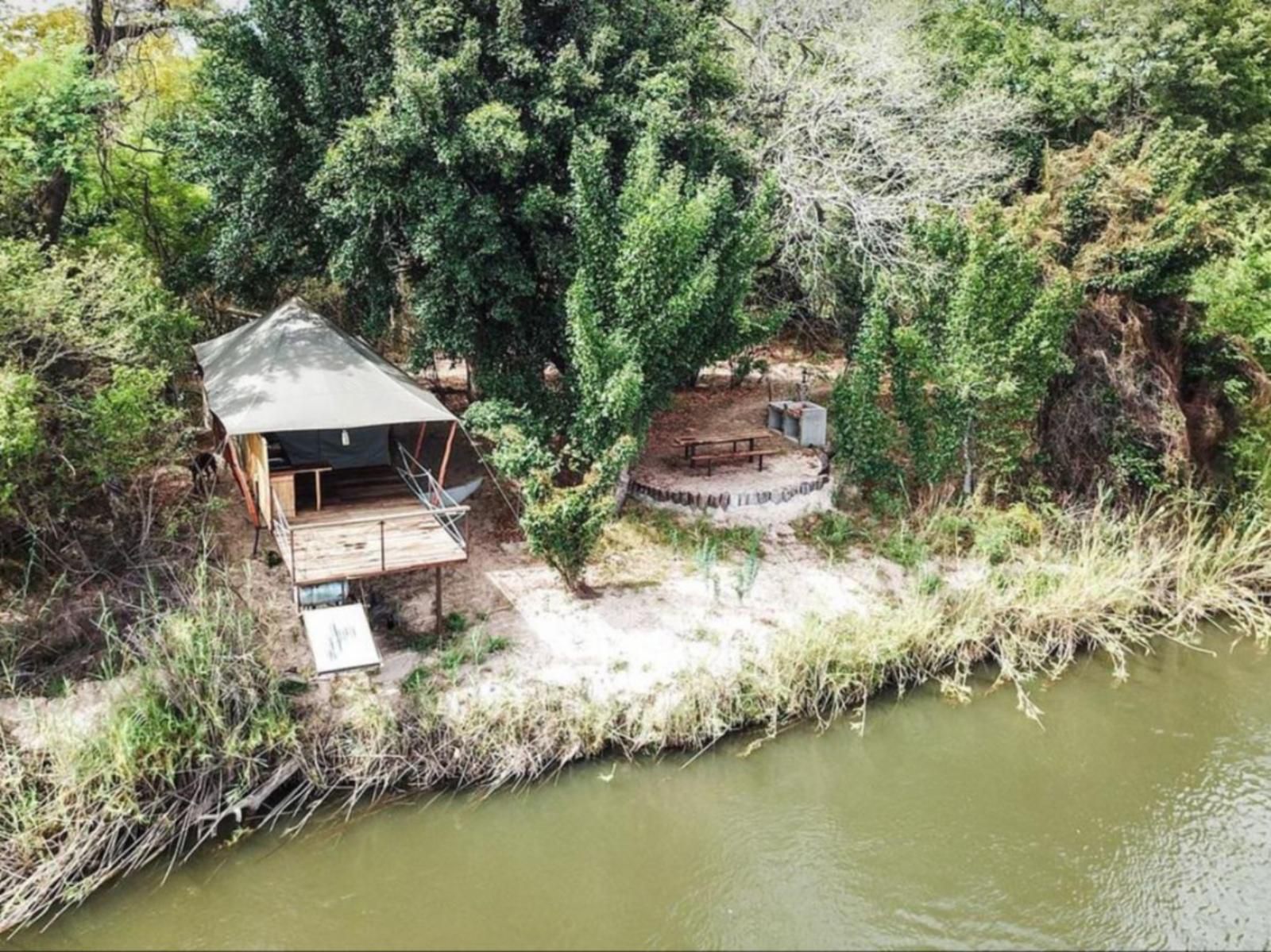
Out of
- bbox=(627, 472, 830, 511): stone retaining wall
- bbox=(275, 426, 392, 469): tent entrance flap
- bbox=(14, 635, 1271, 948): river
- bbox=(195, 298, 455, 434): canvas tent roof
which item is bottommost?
bbox=(14, 635, 1271, 948): river

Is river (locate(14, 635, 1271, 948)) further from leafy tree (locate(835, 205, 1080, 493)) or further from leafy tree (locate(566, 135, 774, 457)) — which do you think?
leafy tree (locate(566, 135, 774, 457))

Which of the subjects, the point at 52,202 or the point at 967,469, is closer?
the point at 52,202

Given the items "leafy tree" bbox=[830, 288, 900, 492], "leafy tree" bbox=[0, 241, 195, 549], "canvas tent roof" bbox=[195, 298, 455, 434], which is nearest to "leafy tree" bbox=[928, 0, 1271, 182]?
"leafy tree" bbox=[830, 288, 900, 492]

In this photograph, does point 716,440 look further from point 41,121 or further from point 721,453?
point 41,121

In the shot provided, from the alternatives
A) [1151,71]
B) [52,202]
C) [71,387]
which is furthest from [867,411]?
[52,202]

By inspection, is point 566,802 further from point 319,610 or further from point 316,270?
point 316,270

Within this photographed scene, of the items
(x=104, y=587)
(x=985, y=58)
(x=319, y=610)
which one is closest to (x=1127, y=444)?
(x=985, y=58)
